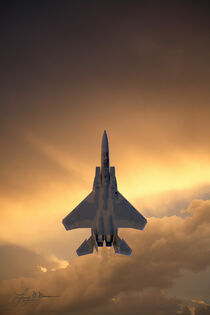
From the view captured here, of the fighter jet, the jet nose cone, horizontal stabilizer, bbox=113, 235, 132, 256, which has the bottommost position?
horizontal stabilizer, bbox=113, 235, 132, 256

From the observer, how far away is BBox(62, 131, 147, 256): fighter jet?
5811 centimetres

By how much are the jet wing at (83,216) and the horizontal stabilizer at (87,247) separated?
3732 millimetres

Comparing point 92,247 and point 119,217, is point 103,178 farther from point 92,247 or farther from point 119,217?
point 92,247

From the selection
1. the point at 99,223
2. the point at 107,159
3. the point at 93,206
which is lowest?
the point at 99,223

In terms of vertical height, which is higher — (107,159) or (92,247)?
(107,159)

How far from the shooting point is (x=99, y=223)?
58875 mm

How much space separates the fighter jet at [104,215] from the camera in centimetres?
5811

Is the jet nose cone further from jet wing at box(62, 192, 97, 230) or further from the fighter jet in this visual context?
jet wing at box(62, 192, 97, 230)

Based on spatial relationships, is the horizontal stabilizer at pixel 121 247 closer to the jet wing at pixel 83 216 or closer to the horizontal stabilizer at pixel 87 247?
the horizontal stabilizer at pixel 87 247

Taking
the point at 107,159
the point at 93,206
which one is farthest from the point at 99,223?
the point at 107,159

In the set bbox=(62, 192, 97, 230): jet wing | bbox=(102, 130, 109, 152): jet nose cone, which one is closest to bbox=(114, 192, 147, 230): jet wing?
bbox=(62, 192, 97, 230): jet wing

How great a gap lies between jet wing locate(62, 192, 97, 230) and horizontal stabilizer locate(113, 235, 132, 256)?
21.6 feet

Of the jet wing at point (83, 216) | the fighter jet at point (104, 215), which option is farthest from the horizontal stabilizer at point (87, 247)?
the jet wing at point (83, 216)

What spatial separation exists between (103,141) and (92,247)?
24.6 meters
